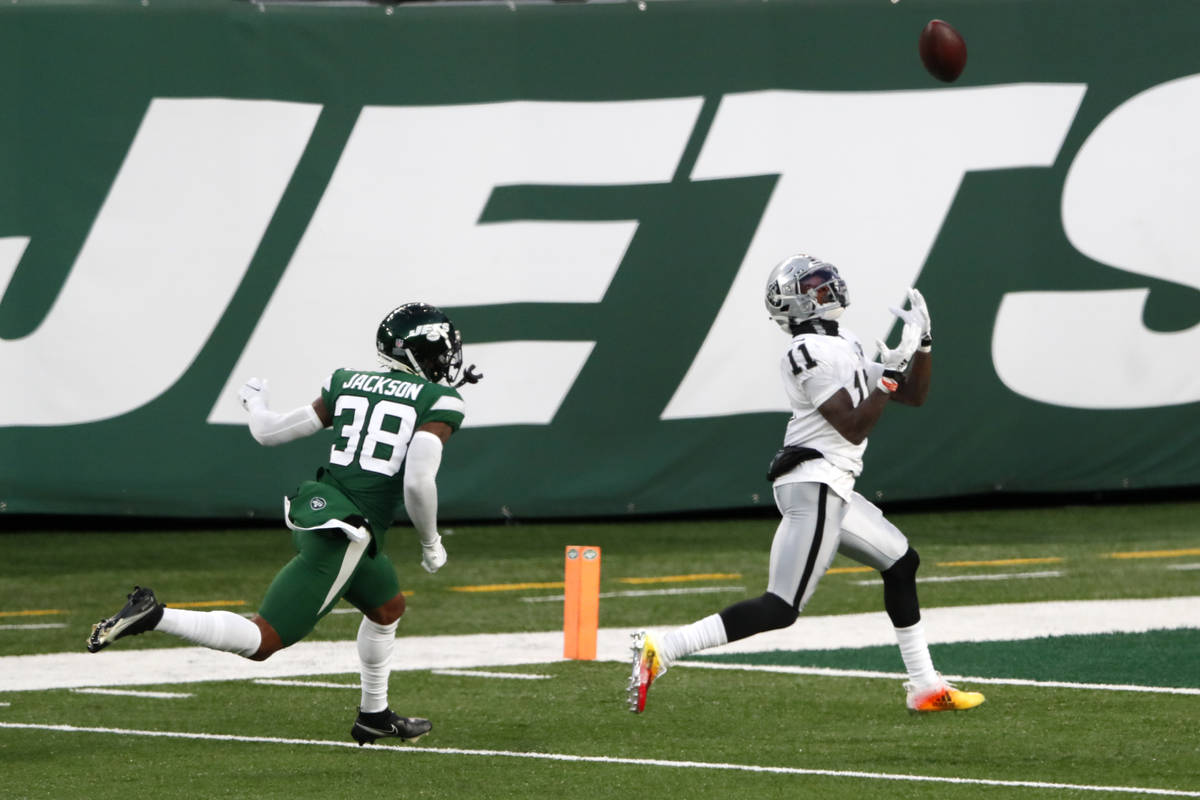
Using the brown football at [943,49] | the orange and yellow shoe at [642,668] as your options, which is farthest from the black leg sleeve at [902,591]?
the brown football at [943,49]

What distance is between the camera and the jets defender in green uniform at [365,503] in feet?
23.8

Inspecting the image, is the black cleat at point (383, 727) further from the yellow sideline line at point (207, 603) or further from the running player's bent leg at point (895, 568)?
the yellow sideline line at point (207, 603)

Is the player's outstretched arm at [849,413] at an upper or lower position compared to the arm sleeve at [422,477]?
upper

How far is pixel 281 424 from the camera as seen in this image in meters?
7.72

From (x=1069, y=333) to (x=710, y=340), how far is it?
9.62 ft

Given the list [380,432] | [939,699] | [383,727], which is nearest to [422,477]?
[380,432]

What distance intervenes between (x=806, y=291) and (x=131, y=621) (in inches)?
112

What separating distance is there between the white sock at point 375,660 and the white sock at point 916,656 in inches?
76.3

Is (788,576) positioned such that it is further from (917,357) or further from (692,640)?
(917,357)

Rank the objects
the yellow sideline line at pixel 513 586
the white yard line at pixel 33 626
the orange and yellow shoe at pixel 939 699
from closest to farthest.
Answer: the orange and yellow shoe at pixel 939 699 → the white yard line at pixel 33 626 → the yellow sideline line at pixel 513 586

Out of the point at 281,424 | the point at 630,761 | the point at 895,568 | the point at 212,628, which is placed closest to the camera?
the point at 212,628

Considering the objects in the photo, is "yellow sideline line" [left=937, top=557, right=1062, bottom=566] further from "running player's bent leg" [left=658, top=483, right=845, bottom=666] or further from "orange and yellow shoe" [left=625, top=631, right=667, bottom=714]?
"orange and yellow shoe" [left=625, top=631, right=667, bottom=714]

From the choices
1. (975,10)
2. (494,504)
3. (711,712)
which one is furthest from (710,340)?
(711,712)

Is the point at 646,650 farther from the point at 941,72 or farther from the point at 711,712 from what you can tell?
the point at 941,72
